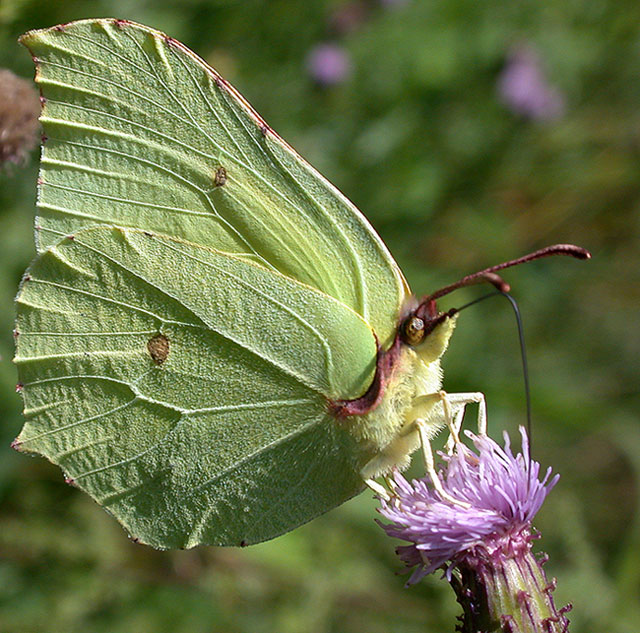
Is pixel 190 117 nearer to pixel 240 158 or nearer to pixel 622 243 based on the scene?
pixel 240 158

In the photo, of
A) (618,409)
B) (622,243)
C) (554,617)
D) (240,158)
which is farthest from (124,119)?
(622,243)

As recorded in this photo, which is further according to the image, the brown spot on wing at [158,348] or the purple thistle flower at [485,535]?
the brown spot on wing at [158,348]

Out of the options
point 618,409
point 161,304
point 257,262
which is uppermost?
point 257,262

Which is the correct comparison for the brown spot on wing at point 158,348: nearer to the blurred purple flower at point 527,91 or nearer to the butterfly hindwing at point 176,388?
A: the butterfly hindwing at point 176,388

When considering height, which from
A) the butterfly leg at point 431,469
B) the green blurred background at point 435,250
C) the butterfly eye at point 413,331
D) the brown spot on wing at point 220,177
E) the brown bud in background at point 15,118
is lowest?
the green blurred background at point 435,250

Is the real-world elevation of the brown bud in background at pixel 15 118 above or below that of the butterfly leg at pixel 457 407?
above

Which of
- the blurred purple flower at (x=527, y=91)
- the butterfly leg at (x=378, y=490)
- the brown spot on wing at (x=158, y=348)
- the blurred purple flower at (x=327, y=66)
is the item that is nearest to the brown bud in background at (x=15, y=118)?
the brown spot on wing at (x=158, y=348)

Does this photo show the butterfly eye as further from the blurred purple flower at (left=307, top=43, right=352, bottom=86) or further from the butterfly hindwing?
the blurred purple flower at (left=307, top=43, right=352, bottom=86)
